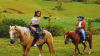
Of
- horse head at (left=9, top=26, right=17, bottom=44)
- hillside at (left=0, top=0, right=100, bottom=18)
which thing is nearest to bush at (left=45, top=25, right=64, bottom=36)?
horse head at (left=9, top=26, right=17, bottom=44)

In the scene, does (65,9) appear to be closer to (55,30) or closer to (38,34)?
(55,30)

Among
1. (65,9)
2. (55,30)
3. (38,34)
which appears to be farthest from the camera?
(65,9)

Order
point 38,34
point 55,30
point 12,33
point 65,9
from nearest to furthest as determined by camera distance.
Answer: point 12,33 → point 38,34 → point 55,30 → point 65,9

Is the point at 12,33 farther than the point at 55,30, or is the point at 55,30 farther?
the point at 55,30

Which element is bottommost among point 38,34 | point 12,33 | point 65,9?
point 65,9

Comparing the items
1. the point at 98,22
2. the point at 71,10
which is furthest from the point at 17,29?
the point at 71,10

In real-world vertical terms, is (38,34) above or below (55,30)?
above

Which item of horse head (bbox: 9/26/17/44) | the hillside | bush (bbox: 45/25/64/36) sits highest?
horse head (bbox: 9/26/17/44)

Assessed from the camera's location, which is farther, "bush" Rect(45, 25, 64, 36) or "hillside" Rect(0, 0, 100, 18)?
"hillside" Rect(0, 0, 100, 18)

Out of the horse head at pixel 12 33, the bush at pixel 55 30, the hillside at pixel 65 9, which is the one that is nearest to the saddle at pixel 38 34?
the horse head at pixel 12 33

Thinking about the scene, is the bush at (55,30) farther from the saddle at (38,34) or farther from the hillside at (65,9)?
the hillside at (65,9)

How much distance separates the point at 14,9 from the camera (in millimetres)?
69938

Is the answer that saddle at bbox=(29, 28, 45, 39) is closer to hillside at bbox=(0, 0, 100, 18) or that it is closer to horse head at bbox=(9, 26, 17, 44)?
horse head at bbox=(9, 26, 17, 44)

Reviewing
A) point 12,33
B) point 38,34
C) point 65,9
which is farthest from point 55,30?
point 65,9
